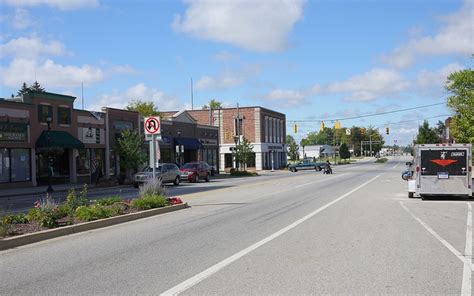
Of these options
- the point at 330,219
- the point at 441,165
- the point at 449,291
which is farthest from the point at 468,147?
the point at 449,291

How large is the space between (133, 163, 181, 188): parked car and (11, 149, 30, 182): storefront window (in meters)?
7.03

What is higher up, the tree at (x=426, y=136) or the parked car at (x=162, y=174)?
the tree at (x=426, y=136)

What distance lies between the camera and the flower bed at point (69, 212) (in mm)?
11524

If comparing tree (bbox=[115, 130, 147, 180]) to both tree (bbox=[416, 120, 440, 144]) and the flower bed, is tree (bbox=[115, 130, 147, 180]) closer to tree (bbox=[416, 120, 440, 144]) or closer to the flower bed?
the flower bed

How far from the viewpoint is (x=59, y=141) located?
3512 centimetres

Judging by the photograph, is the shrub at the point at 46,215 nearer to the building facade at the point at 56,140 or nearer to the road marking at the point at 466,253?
the road marking at the point at 466,253

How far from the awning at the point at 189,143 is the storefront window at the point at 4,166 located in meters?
21.8

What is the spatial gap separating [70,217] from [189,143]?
41210 mm

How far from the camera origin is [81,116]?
128ft

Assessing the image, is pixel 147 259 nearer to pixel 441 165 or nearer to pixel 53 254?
pixel 53 254

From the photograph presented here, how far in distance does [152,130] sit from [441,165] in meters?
11.4

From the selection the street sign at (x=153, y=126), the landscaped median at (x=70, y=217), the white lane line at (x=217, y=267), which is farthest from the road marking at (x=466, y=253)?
the street sign at (x=153, y=126)

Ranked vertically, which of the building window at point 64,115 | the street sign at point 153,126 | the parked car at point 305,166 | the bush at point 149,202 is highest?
the building window at point 64,115

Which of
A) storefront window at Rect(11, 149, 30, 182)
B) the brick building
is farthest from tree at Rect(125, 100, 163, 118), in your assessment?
storefront window at Rect(11, 149, 30, 182)
